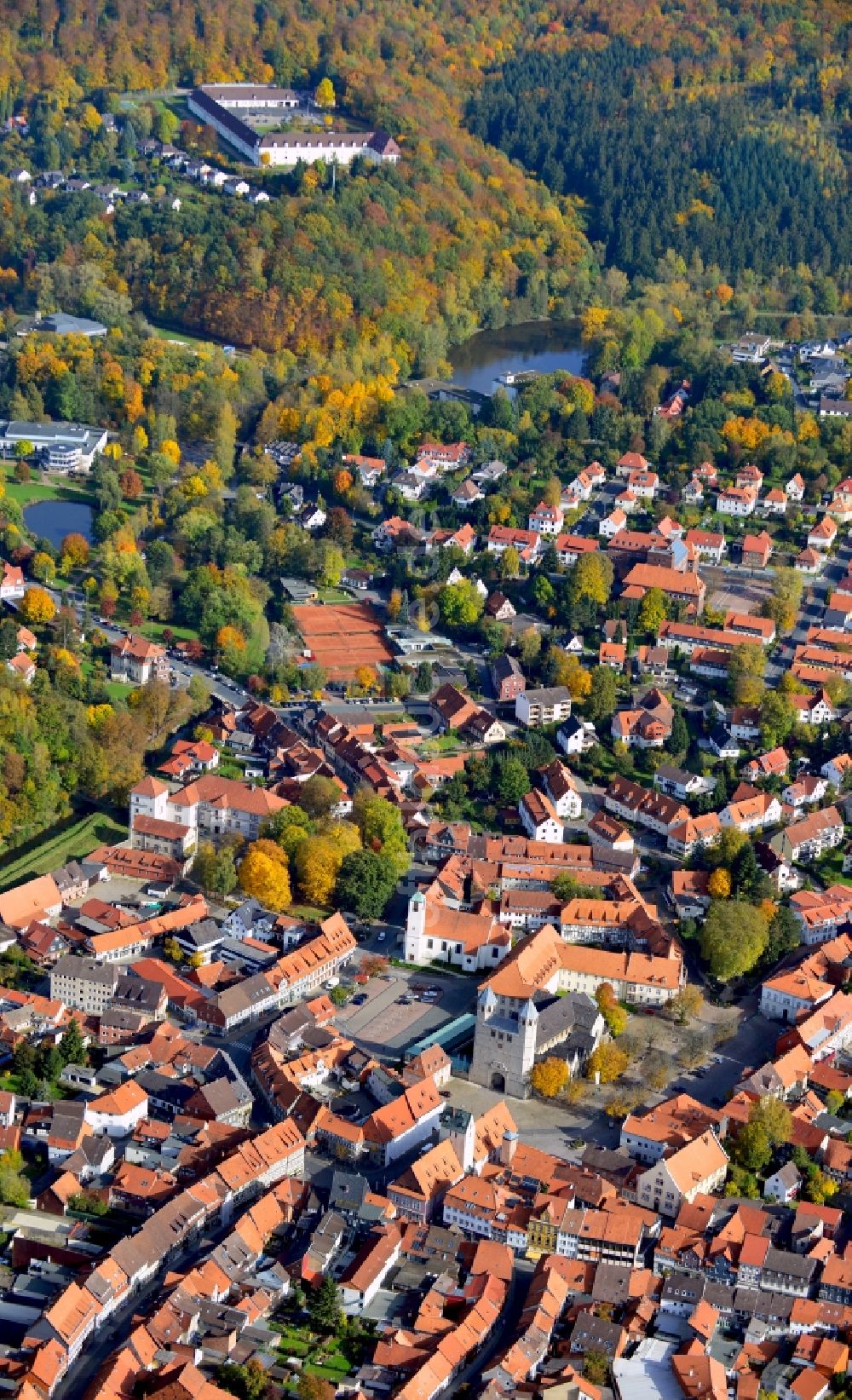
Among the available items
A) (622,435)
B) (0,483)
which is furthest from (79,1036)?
(622,435)

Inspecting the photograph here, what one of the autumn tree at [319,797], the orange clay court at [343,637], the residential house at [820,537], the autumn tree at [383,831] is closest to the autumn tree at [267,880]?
the autumn tree at [383,831]

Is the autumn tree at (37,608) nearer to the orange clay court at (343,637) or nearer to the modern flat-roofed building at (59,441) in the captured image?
the orange clay court at (343,637)

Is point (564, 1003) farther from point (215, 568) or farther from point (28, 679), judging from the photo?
point (215, 568)

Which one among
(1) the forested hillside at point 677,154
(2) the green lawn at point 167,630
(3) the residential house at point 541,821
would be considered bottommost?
(2) the green lawn at point 167,630

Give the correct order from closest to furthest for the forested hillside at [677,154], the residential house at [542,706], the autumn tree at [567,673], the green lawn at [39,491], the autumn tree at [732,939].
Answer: the autumn tree at [732,939], the residential house at [542,706], the autumn tree at [567,673], the green lawn at [39,491], the forested hillside at [677,154]

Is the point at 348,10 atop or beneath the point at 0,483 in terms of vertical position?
atop

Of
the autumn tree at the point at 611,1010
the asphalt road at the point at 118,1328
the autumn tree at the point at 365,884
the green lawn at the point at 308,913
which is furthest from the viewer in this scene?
the green lawn at the point at 308,913
